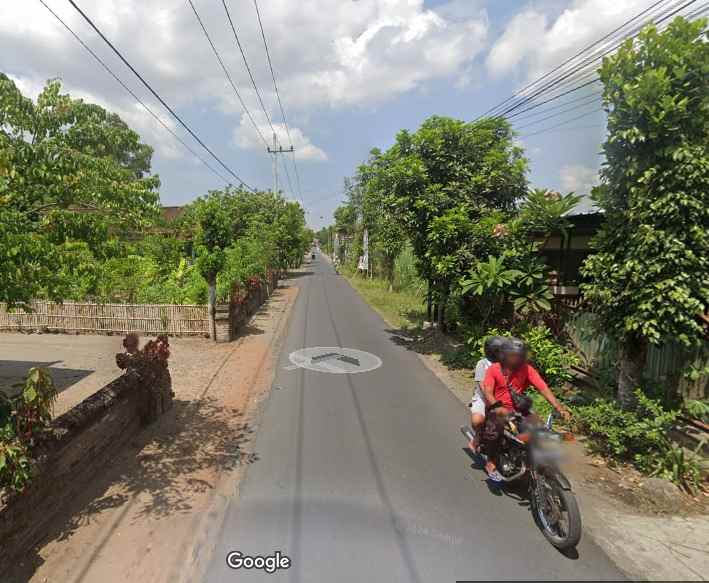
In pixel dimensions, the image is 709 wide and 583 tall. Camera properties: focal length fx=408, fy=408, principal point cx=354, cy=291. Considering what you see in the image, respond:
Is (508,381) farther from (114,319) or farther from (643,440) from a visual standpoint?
(114,319)

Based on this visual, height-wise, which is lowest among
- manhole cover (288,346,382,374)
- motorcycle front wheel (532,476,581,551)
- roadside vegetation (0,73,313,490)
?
manhole cover (288,346,382,374)

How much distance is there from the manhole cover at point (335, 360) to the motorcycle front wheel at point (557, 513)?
17.5 feet

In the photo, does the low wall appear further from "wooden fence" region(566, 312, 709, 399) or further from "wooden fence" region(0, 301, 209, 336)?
"wooden fence" region(566, 312, 709, 399)

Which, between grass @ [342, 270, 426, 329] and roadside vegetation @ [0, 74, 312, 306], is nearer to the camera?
roadside vegetation @ [0, 74, 312, 306]

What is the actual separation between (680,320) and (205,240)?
10.0 meters

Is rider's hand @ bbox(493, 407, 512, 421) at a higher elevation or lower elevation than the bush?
higher

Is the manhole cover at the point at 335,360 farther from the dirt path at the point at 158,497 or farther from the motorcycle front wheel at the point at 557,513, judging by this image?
the motorcycle front wheel at the point at 557,513

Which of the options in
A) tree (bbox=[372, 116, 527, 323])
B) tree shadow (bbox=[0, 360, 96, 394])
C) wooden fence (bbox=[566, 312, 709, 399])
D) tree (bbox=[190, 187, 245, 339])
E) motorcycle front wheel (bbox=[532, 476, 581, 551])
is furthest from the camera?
tree (bbox=[190, 187, 245, 339])

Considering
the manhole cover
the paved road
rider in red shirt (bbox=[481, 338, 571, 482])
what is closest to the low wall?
the paved road

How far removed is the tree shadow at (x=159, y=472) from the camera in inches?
145

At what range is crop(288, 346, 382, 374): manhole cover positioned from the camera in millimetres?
8938

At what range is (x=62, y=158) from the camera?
3.24m

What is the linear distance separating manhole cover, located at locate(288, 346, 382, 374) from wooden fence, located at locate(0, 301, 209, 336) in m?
3.35

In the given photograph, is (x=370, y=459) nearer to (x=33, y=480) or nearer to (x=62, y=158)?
(x=33, y=480)
